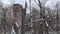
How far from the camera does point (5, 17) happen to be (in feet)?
16.0

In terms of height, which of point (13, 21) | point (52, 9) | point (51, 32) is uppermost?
point (52, 9)

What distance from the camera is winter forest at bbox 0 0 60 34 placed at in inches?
187

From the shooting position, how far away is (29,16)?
4859mm

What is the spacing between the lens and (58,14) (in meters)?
4.76

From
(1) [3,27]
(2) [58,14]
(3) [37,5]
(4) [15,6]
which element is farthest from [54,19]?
(1) [3,27]

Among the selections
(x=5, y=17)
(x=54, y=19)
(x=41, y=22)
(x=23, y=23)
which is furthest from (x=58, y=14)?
(x=5, y=17)

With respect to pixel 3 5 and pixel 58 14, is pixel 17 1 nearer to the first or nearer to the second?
pixel 3 5

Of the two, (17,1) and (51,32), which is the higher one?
(17,1)

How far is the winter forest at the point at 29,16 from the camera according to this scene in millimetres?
4758

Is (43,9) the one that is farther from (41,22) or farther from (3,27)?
(3,27)

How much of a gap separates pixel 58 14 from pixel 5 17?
1515 millimetres

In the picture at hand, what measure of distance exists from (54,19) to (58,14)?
0.18 meters

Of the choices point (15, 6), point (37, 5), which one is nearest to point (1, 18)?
point (15, 6)

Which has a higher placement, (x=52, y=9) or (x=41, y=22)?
(x=52, y=9)
